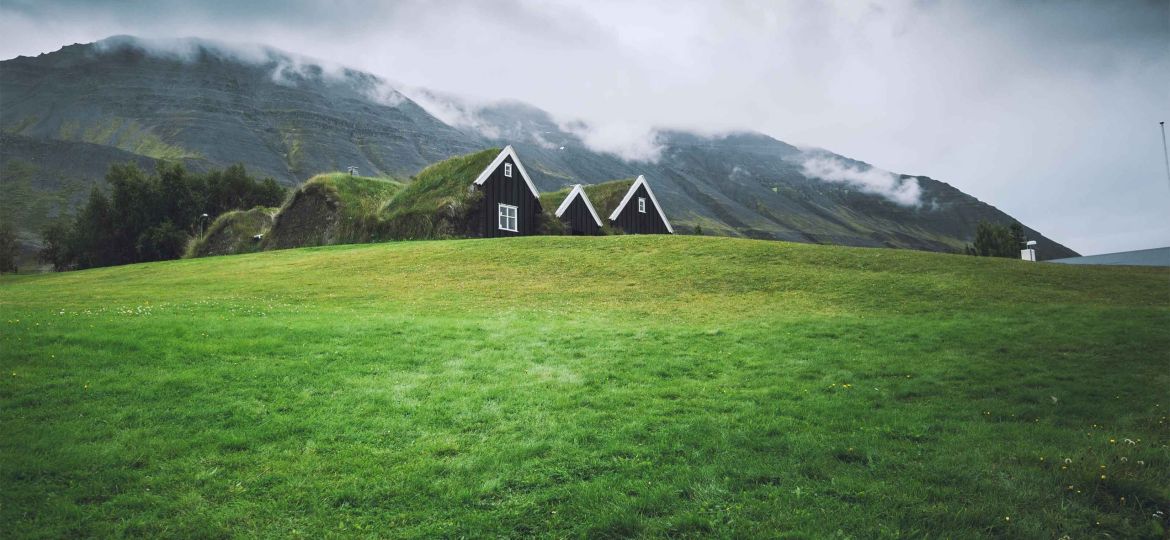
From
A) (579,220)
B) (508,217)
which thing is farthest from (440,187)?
(579,220)

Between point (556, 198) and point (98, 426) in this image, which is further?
point (556, 198)

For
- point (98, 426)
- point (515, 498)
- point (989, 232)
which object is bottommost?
point (515, 498)

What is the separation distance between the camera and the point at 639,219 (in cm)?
5862

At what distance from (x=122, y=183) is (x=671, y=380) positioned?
89.7 meters

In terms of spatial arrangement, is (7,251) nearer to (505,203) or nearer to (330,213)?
(330,213)

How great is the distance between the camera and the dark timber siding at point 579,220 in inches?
2018

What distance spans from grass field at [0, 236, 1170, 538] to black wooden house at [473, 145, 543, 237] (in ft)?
85.3

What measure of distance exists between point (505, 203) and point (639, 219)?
16.9m

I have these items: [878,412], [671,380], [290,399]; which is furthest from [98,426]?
[878,412]

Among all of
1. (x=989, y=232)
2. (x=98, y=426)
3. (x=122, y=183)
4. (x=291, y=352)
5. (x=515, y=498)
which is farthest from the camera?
(x=989, y=232)

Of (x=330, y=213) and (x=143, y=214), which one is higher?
(x=143, y=214)

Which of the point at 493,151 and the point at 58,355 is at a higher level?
the point at 493,151

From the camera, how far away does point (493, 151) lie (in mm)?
47594

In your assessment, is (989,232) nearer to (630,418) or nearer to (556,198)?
(556,198)
